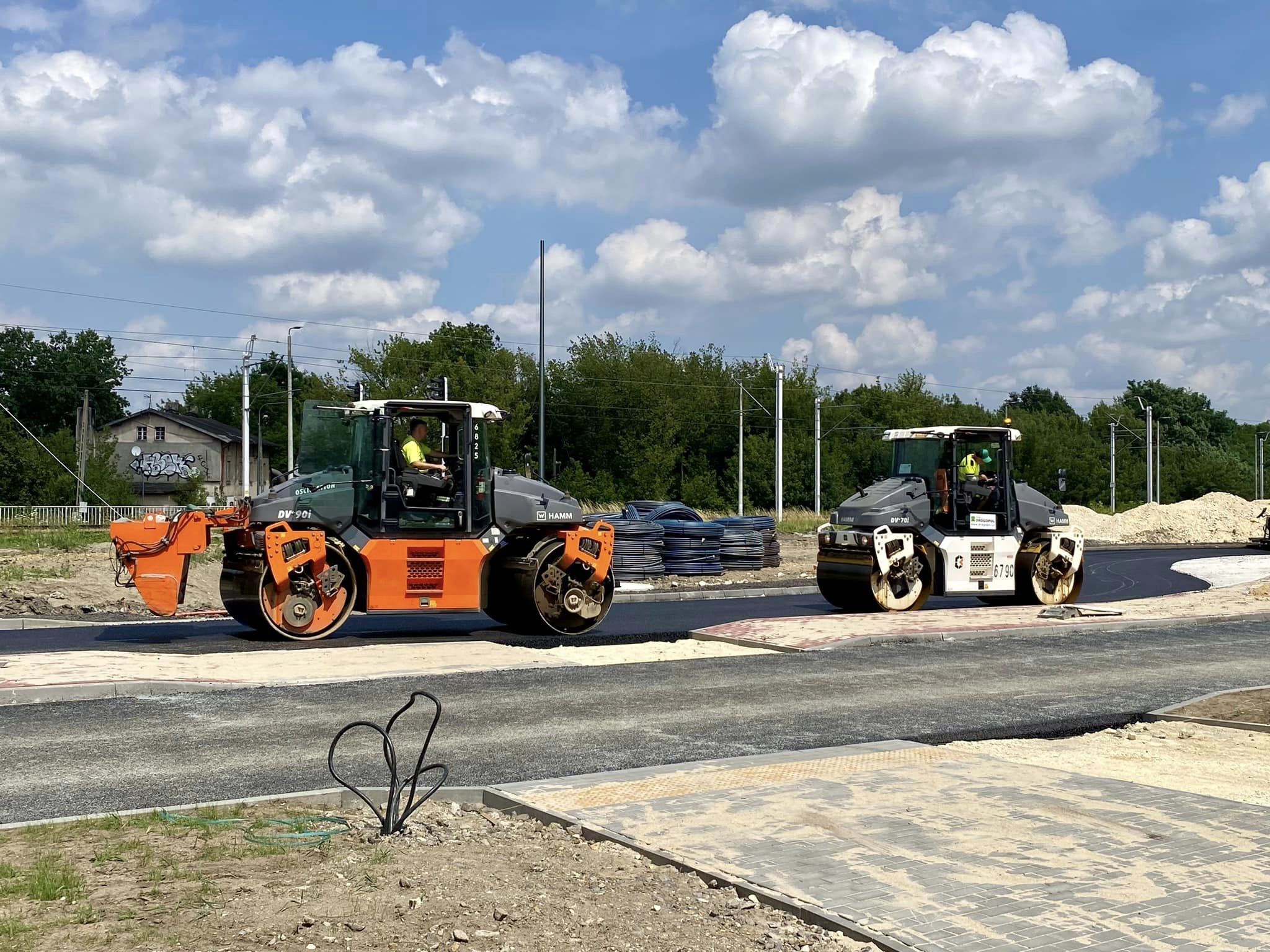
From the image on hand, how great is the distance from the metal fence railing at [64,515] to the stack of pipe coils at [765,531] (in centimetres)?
2598

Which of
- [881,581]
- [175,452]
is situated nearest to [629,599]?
[881,581]

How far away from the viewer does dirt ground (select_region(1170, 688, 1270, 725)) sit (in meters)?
10.9

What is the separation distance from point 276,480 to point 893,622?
8.30 meters

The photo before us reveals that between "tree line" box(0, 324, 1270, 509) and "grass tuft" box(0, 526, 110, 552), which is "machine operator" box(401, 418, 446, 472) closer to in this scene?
"grass tuft" box(0, 526, 110, 552)

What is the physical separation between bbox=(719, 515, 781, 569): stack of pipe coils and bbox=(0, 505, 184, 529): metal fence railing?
85.2 feet

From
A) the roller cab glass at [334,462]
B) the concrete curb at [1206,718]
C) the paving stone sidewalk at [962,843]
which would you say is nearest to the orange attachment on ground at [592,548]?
the roller cab glass at [334,462]

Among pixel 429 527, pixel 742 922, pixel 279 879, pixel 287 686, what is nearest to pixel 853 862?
pixel 742 922

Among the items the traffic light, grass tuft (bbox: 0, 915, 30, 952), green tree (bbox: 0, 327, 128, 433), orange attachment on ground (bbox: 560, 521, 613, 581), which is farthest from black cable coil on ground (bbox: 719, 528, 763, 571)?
green tree (bbox: 0, 327, 128, 433)

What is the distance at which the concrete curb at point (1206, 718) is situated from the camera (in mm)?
10375

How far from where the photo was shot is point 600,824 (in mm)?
6711

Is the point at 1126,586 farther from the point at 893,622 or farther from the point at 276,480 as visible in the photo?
the point at 276,480

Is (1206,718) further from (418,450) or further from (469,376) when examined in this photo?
(469,376)

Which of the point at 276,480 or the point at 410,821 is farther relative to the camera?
the point at 276,480

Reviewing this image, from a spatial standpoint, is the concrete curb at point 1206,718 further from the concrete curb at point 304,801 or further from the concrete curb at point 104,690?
the concrete curb at point 104,690
